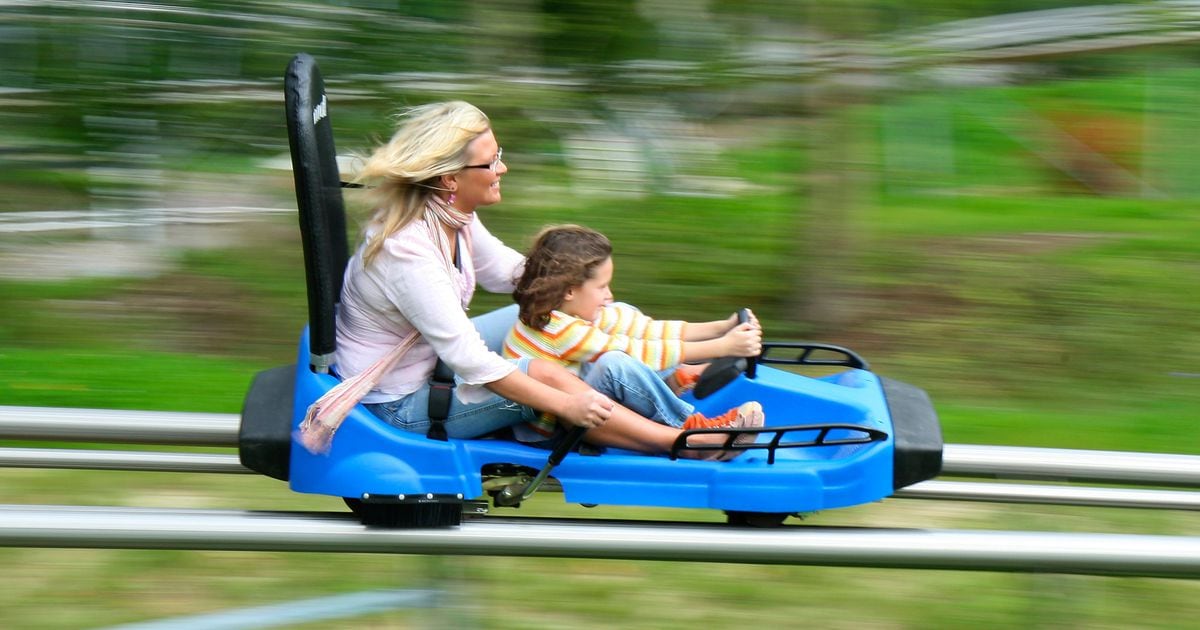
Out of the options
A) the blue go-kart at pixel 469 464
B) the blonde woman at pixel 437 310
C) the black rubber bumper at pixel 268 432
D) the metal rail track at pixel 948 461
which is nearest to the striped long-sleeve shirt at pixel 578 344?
the blonde woman at pixel 437 310

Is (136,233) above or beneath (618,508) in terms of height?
above

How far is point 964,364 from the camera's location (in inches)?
184

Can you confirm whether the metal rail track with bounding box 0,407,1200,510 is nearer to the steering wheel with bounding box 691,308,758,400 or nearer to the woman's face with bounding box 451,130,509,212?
the steering wheel with bounding box 691,308,758,400

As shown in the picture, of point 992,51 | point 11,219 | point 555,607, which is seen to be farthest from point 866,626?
point 11,219

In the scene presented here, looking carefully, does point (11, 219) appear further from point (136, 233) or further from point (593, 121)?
point (593, 121)

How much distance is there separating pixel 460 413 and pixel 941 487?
3.95 ft

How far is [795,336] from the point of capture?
493 centimetres

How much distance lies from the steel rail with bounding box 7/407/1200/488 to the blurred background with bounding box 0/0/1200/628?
1.17 metres

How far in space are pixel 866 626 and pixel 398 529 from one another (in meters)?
1.20

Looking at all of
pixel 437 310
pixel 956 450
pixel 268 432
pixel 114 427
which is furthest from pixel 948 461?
pixel 114 427

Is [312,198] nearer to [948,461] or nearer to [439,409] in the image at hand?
[439,409]

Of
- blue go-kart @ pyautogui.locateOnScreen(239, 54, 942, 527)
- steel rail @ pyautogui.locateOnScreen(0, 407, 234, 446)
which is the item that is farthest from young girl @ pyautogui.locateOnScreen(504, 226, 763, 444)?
steel rail @ pyautogui.locateOnScreen(0, 407, 234, 446)

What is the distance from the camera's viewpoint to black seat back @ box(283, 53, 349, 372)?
8.43 ft

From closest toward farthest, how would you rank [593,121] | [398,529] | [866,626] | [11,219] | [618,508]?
1. [398,529]
2. [866,626]
3. [618,508]
4. [593,121]
5. [11,219]
